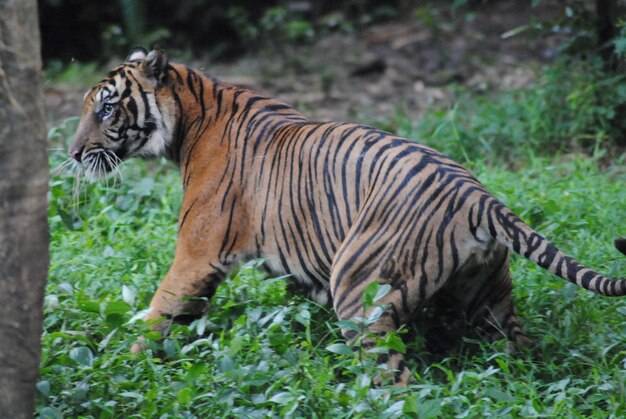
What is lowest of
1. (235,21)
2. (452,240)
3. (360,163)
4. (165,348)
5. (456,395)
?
(456,395)

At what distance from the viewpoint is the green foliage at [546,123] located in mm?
6836

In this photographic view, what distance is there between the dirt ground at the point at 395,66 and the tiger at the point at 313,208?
3.81 meters

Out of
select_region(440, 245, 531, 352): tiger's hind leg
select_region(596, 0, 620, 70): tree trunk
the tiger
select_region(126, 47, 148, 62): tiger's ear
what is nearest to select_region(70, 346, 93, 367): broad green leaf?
→ the tiger

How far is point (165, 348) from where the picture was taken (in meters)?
3.84

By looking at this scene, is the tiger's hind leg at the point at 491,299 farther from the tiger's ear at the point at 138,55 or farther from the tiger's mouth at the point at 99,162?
the tiger's ear at the point at 138,55

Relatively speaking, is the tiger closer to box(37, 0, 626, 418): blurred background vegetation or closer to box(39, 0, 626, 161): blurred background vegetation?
box(37, 0, 626, 418): blurred background vegetation

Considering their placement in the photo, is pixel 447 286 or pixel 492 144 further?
pixel 492 144

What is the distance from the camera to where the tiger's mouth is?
4.70m

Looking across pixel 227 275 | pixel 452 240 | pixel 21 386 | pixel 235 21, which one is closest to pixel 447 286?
pixel 452 240

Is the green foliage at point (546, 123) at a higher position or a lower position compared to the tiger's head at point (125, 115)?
lower

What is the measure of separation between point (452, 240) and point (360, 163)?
2.01 feet

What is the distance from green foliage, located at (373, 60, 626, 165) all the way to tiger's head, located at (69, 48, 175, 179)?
2558 mm

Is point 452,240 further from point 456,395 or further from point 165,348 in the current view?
point 165,348

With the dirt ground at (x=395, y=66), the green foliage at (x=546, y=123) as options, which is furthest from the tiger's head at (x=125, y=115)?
the dirt ground at (x=395, y=66)
